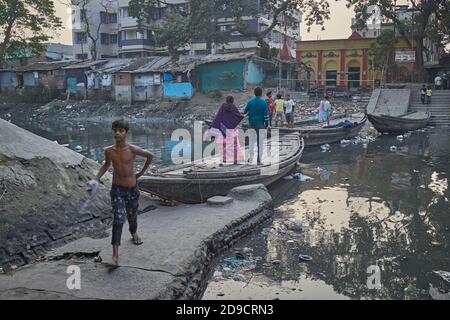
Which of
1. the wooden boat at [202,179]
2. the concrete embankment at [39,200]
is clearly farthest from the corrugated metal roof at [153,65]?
the concrete embankment at [39,200]

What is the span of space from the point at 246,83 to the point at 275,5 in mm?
6338

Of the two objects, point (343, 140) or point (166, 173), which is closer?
point (166, 173)

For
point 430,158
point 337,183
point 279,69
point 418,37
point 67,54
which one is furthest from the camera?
point 67,54

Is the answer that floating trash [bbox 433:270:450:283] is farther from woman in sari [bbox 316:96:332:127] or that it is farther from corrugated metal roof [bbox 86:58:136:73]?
corrugated metal roof [bbox 86:58:136:73]

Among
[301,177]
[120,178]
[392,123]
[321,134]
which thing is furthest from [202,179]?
[392,123]

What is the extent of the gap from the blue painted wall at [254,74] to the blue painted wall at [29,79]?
1934 cm

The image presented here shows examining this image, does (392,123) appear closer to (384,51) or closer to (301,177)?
(301,177)

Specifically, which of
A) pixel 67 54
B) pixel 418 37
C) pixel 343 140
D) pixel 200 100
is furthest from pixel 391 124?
pixel 67 54

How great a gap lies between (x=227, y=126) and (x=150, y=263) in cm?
407

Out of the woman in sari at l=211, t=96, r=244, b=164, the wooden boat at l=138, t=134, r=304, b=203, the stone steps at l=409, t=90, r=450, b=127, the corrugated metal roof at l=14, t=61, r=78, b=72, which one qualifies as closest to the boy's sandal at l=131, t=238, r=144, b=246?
the wooden boat at l=138, t=134, r=304, b=203

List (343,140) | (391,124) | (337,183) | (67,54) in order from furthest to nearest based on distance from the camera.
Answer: (67,54)
(391,124)
(343,140)
(337,183)

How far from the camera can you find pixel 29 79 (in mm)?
38531
